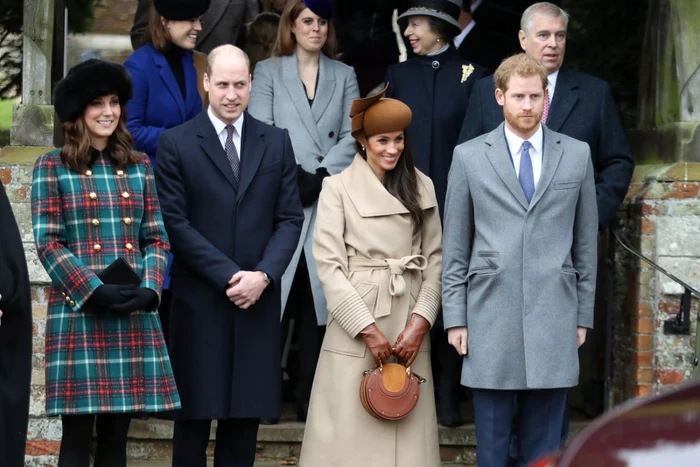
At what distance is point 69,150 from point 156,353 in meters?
0.87

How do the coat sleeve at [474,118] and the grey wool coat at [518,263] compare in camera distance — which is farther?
the coat sleeve at [474,118]

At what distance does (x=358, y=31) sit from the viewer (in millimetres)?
7746

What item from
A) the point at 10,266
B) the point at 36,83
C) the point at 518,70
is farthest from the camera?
the point at 36,83

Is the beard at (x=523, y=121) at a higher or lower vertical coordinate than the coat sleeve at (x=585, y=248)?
higher

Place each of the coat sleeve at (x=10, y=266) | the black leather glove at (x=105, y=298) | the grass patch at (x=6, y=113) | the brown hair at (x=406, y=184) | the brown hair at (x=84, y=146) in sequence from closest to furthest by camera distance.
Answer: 1. the coat sleeve at (x=10, y=266)
2. the black leather glove at (x=105, y=298)
3. the brown hair at (x=84, y=146)
4. the brown hair at (x=406, y=184)
5. the grass patch at (x=6, y=113)

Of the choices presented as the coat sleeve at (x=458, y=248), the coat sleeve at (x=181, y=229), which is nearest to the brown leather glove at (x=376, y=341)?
the coat sleeve at (x=458, y=248)

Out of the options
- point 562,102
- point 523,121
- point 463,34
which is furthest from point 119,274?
point 463,34

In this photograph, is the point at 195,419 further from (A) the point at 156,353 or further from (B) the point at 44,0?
(B) the point at 44,0

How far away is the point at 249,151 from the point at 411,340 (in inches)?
42.2

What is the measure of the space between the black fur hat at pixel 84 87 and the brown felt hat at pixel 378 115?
1010 millimetres

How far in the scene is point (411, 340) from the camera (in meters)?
5.59

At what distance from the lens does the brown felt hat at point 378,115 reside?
18.7ft

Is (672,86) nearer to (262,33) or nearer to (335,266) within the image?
(262,33)

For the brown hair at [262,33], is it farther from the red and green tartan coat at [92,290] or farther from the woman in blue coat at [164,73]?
the red and green tartan coat at [92,290]
